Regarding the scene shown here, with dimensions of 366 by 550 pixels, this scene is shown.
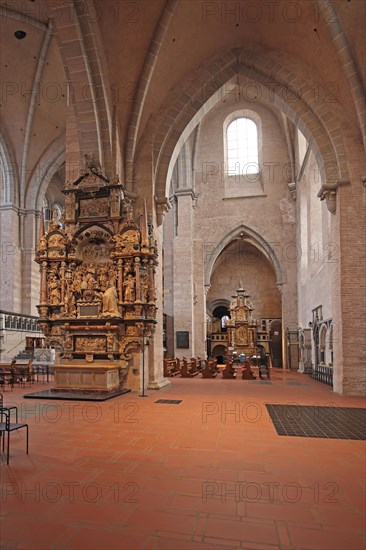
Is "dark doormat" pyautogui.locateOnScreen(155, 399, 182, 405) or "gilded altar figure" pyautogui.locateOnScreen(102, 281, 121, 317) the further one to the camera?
"gilded altar figure" pyautogui.locateOnScreen(102, 281, 121, 317)

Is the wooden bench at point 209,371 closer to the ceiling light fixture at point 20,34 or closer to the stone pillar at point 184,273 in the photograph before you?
the stone pillar at point 184,273

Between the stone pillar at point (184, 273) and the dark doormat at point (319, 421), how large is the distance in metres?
13.2

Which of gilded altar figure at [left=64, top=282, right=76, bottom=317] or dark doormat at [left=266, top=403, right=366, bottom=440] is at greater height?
gilded altar figure at [left=64, top=282, right=76, bottom=317]

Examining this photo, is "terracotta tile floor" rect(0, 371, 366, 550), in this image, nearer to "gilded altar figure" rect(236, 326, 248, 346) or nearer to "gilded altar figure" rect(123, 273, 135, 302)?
"gilded altar figure" rect(123, 273, 135, 302)

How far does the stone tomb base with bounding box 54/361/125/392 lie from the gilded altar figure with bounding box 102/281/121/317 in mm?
1284

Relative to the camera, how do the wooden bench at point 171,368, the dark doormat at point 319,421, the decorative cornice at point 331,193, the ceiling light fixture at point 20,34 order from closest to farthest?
the dark doormat at point 319,421, the decorative cornice at point 331,193, the ceiling light fixture at point 20,34, the wooden bench at point 171,368

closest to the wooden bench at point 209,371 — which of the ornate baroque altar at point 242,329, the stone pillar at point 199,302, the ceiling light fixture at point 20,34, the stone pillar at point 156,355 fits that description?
the stone pillar at point 156,355

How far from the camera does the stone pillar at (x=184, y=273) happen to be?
22.2m

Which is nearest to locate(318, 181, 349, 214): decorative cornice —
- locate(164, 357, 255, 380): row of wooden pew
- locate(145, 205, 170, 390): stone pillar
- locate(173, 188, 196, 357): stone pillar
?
locate(145, 205, 170, 390): stone pillar

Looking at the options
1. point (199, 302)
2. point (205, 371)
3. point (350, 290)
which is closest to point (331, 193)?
point (350, 290)

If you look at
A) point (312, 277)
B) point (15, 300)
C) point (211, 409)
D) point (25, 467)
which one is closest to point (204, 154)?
point (312, 277)

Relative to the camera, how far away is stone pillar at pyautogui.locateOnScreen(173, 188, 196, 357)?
72.9 ft

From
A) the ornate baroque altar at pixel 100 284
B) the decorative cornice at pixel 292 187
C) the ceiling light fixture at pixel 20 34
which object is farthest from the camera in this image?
the decorative cornice at pixel 292 187

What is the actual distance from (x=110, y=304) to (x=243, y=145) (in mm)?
19730
